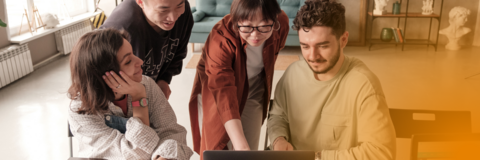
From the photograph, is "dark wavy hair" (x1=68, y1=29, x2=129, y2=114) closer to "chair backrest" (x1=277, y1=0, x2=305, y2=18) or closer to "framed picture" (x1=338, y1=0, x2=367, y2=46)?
"chair backrest" (x1=277, y1=0, x2=305, y2=18)

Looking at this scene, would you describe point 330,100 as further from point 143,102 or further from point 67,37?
point 67,37

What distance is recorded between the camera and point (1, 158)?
2.62 m

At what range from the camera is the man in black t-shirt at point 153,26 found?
5.27ft

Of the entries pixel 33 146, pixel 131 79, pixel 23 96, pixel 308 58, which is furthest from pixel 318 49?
pixel 23 96

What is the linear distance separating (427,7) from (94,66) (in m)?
5.22

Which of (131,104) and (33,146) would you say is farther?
(33,146)

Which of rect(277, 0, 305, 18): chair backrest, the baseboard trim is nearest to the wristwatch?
the baseboard trim

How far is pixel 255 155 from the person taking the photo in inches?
37.5

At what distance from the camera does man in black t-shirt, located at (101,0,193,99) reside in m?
1.61

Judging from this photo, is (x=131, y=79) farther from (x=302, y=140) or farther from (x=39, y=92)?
(x=39, y=92)

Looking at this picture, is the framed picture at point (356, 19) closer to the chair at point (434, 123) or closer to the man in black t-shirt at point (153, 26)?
the man in black t-shirt at point (153, 26)

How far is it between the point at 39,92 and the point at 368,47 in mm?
4448

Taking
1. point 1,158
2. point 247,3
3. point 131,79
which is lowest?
point 1,158

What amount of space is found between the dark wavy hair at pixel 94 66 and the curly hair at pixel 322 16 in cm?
66
